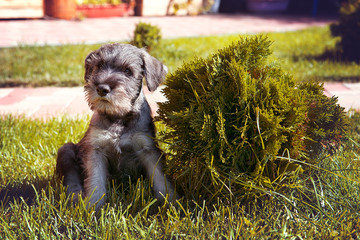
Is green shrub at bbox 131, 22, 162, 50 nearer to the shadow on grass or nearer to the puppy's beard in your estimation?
the shadow on grass

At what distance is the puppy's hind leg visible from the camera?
365cm

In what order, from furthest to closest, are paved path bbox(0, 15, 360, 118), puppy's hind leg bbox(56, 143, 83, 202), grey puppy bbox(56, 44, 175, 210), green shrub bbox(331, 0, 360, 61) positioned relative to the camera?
green shrub bbox(331, 0, 360, 61) < paved path bbox(0, 15, 360, 118) < puppy's hind leg bbox(56, 143, 83, 202) < grey puppy bbox(56, 44, 175, 210)

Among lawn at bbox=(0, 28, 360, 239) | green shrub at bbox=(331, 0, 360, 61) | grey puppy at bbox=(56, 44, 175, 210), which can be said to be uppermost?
green shrub at bbox=(331, 0, 360, 61)

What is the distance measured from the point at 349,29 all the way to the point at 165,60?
12.4 ft

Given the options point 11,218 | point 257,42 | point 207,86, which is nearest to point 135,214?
point 11,218

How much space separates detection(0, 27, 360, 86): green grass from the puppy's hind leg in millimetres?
3447

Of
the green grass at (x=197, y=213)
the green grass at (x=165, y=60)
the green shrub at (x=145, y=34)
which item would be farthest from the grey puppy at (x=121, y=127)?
the green shrub at (x=145, y=34)

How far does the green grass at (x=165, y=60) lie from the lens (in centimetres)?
750

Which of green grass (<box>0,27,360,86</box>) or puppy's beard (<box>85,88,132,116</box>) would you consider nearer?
puppy's beard (<box>85,88,132,116</box>)

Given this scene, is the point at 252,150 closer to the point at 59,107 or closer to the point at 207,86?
the point at 207,86

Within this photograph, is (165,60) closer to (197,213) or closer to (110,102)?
(110,102)

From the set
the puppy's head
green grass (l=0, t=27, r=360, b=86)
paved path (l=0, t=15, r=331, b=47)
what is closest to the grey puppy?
the puppy's head

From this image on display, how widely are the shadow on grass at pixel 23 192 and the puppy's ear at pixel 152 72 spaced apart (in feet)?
3.98

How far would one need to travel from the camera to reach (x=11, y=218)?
3.09m
